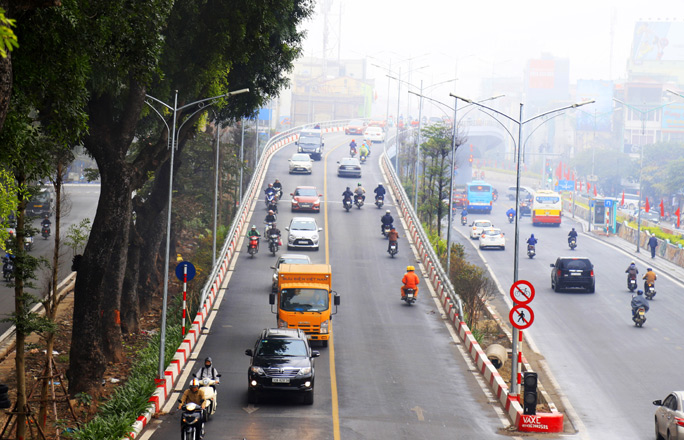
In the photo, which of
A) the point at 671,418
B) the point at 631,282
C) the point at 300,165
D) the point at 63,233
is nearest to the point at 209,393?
the point at 671,418

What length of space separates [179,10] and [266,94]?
6.38 metres

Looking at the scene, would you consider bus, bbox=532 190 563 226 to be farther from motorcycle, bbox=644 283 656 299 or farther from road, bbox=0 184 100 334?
motorcycle, bbox=644 283 656 299

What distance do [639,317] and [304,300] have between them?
16.9 m

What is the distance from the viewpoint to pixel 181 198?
4903 centimetres

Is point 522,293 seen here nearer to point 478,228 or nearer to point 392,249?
point 392,249

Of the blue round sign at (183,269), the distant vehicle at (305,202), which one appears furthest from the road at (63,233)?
the distant vehicle at (305,202)

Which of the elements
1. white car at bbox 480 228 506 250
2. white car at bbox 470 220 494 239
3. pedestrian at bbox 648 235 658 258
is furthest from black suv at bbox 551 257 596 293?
white car at bbox 470 220 494 239

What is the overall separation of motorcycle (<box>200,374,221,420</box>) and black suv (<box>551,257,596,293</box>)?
29.4m

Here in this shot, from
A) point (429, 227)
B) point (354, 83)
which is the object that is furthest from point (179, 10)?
point (354, 83)

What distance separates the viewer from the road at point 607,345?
27.2 m

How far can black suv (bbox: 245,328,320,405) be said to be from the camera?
73.4 ft

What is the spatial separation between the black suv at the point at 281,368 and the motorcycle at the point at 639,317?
20.5 metres

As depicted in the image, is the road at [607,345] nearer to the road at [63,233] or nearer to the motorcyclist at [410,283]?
the motorcyclist at [410,283]

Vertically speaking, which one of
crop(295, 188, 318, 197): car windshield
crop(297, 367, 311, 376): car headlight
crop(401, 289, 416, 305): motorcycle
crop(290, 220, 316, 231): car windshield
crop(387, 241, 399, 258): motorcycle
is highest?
crop(295, 188, 318, 197): car windshield
